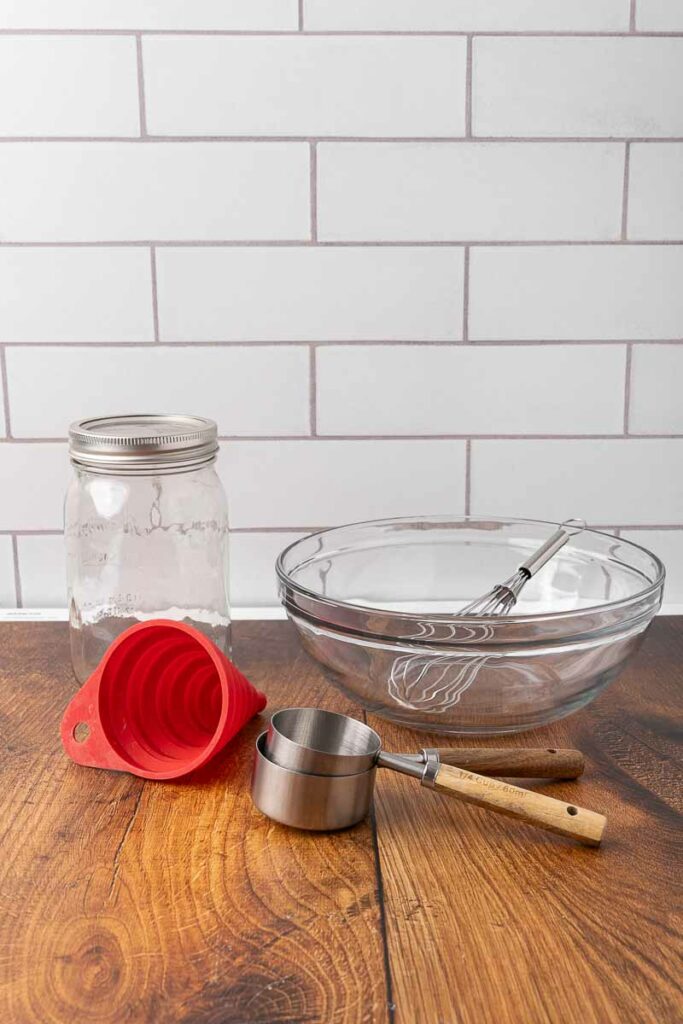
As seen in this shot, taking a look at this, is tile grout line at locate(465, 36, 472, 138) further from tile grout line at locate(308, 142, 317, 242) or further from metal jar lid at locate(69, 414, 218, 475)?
metal jar lid at locate(69, 414, 218, 475)

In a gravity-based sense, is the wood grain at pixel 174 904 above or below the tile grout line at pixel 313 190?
below

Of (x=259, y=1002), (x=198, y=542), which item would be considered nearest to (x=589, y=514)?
(x=198, y=542)

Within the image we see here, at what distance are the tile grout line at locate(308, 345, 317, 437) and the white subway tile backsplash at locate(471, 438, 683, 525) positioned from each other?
190 millimetres

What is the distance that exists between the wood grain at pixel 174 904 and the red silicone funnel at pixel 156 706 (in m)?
0.02

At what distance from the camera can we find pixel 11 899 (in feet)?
2.03

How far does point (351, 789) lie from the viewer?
0.68 m

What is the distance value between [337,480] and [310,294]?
22 centimetres

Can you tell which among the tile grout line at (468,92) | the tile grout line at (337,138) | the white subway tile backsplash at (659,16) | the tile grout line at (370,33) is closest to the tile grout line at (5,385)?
the tile grout line at (337,138)

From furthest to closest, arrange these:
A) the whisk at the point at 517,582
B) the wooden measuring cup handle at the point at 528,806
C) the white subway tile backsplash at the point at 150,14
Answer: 1. the white subway tile backsplash at the point at 150,14
2. the whisk at the point at 517,582
3. the wooden measuring cup handle at the point at 528,806

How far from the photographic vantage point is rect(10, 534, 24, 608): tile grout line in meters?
1.22

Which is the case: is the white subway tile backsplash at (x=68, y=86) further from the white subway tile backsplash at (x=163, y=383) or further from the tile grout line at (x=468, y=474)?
the tile grout line at (x=468, y=474)

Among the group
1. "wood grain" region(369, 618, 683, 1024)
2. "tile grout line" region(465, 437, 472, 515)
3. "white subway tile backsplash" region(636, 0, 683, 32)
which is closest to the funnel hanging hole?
"wood grain" region(369, 618, 683, 1024)

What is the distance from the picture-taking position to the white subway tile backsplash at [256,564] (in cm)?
121

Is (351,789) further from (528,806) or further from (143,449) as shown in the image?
(143,449)
